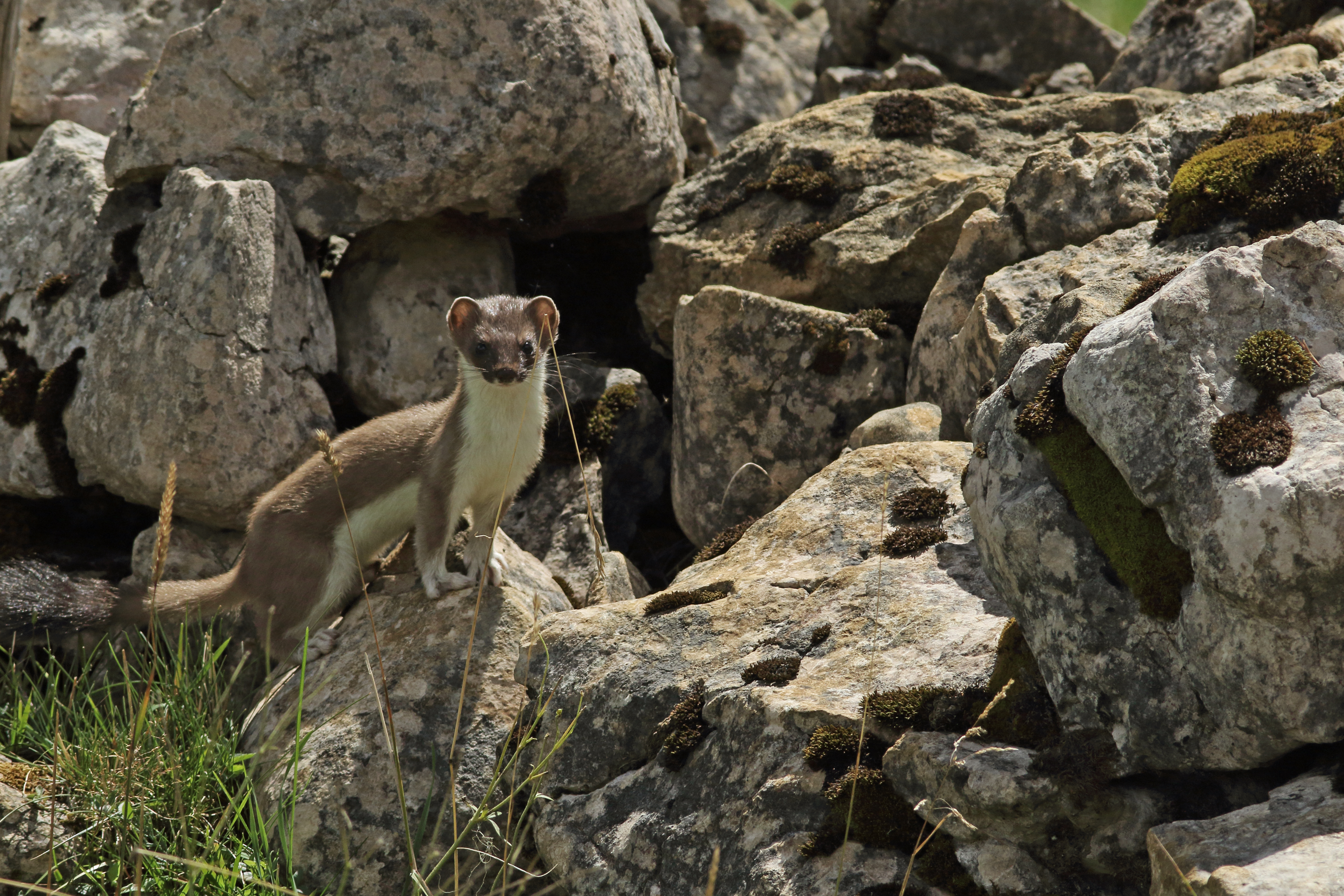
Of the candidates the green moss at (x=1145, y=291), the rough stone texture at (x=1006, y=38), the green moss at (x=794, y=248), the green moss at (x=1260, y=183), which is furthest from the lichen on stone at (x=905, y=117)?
the green moss at (x=1145, y=291)

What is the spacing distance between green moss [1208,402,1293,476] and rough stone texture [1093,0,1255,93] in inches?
300

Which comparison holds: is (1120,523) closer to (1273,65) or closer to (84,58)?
(1273,65)

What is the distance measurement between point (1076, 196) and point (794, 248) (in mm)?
2530

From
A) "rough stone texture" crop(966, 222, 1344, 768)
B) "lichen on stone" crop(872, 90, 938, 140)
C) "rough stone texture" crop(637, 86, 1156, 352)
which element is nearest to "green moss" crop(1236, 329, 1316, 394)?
"rough stone texture" crop(966, 222, 1344, 768)

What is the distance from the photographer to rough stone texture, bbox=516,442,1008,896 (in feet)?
16.0

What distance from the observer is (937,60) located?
13.6 metres

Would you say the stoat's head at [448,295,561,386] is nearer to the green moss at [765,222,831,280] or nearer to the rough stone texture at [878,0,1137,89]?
the green moss at [765,222,831,280]

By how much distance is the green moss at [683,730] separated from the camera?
529 centimetres

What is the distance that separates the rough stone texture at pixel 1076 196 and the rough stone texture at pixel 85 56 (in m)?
8.81

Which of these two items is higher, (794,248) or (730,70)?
(730,70)

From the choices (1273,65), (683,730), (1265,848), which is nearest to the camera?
(1265,848)

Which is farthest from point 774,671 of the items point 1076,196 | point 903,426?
point 1076,196

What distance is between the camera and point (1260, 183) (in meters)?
6.45

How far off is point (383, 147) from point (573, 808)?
223 inches
